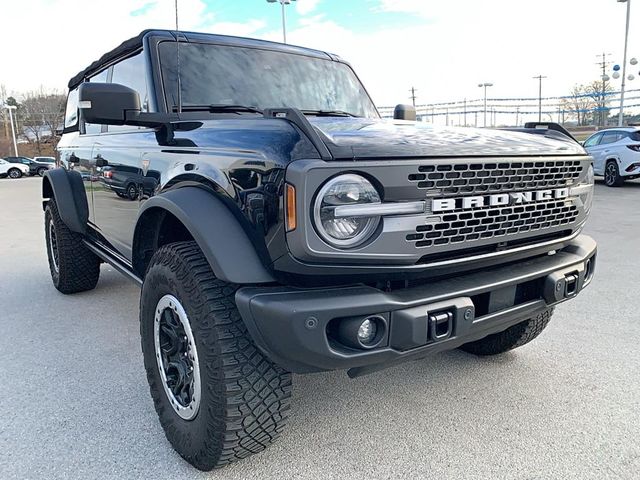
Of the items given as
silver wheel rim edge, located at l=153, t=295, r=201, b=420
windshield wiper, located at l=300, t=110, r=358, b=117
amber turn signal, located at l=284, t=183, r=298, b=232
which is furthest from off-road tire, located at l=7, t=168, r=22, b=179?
amber turn signal, located at l=284, t=183, r=298, b=232

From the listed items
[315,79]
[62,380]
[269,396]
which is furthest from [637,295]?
[62,380]

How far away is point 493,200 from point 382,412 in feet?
4.00

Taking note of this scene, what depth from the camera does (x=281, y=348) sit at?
1742mm

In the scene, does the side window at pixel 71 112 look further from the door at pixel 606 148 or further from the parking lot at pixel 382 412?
the door at pixel 606 148

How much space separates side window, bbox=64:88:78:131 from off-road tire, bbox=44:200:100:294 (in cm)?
74

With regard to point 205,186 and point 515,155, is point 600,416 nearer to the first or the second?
point 515,155

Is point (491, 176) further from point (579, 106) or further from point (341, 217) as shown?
point (579, 106)

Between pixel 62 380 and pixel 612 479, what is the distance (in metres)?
2.78

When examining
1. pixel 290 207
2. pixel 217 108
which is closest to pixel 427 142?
pixel 290 207

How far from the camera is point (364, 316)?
1.73 m

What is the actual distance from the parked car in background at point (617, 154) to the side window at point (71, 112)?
1161 cm

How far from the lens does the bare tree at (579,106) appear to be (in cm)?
5200

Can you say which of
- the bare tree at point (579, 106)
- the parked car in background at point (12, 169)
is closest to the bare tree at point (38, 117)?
the parked car in background at point (12, 169)

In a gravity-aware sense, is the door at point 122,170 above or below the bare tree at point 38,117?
below
